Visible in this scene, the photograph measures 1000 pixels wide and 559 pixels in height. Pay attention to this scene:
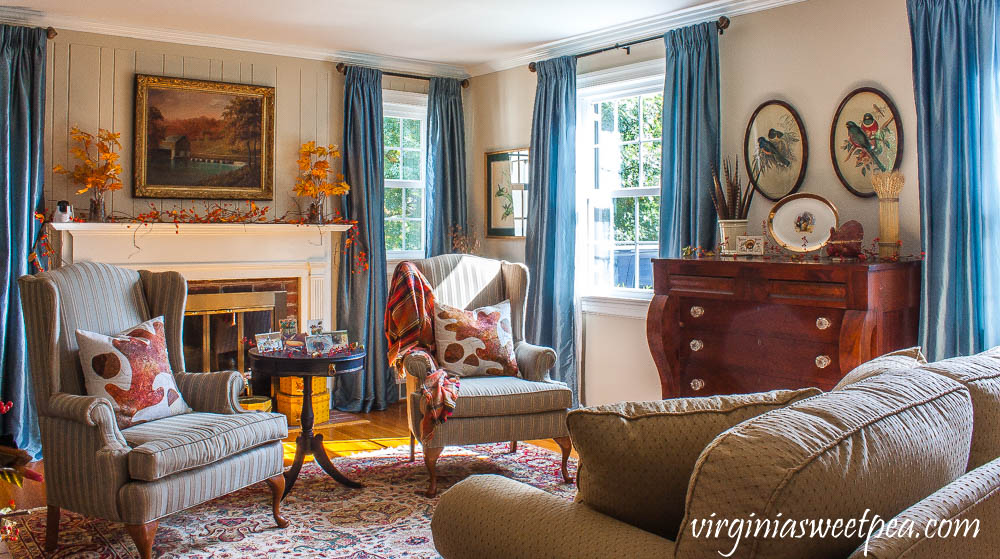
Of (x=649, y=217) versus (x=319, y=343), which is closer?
(x=319, y=343)

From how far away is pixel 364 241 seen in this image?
5691 mm

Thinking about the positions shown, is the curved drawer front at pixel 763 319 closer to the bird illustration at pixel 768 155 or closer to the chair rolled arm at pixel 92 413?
the bird illustration at pixel 768 155

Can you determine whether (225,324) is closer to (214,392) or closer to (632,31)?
(214,392)

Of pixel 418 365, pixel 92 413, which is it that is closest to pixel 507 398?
pixel 418 365

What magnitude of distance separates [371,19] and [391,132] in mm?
1350

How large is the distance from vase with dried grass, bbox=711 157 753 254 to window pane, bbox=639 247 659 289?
0.79 m

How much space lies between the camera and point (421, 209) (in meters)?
6.21

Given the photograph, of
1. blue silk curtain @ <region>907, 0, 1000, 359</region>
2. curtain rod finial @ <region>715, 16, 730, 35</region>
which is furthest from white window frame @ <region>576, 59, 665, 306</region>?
blue silk curtain @ <region>907, 0, 1000, 359</region>

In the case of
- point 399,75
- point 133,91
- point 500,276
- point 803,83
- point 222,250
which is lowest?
point 500,276

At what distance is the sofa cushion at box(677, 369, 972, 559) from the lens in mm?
1044

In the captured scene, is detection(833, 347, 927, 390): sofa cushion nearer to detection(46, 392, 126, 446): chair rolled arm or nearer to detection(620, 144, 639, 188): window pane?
detection(46, 392, 126, 446): chair rolled arm

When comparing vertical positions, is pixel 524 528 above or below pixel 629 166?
below

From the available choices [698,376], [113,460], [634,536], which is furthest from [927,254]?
[113,460]

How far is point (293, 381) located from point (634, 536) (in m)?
4.27
